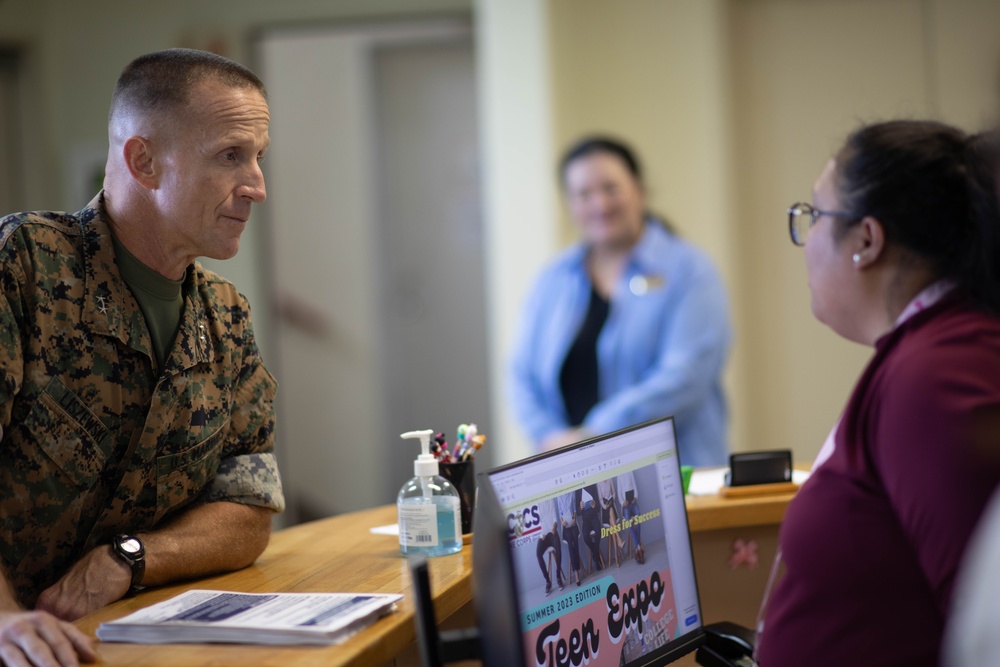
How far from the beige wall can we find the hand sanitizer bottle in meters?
2.70

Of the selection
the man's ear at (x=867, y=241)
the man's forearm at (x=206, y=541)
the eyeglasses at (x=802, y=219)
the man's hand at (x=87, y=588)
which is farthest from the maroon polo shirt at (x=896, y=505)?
the man's hand at (x=87, y=588)

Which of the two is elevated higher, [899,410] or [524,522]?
[899,410]

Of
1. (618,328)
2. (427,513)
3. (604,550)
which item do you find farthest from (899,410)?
(618,328)

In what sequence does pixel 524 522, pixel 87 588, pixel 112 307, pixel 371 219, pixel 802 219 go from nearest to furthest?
pixel 524 522
pixel 87 588
pixel 112 307
pixel 802 219
pixel 371 219

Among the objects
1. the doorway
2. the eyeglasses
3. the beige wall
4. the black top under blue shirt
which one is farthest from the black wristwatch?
the doorway

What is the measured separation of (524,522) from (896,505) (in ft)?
1.51

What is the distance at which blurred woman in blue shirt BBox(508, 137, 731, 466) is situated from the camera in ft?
10.8

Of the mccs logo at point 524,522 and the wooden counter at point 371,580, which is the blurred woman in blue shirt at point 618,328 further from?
the mccs logo at point 524,522

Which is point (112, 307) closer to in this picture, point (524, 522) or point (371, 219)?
point (524, 522)

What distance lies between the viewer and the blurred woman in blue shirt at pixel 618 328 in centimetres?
330

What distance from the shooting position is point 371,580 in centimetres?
155

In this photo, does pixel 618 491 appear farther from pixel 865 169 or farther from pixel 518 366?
pixel 518 366

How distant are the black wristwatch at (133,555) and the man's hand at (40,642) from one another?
26cm

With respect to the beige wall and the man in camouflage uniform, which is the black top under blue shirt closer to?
the beige wall
